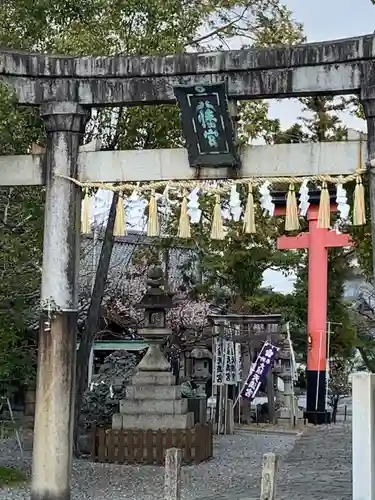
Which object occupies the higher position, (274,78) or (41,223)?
(274,78)

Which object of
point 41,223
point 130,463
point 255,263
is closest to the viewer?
point 41,223

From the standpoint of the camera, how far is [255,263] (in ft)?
80.5

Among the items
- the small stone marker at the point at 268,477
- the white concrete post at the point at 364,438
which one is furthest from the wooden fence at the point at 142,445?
the small stone marker at the point at 268,477

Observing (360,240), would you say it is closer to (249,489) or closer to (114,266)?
(249,489)

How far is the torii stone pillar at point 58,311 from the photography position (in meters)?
9.16

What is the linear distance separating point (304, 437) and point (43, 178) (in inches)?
466

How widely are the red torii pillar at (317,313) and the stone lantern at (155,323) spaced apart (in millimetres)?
8019

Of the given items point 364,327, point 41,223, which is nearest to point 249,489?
point 41,223

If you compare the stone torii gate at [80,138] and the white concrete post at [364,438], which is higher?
the stone torii gate at [80,138]

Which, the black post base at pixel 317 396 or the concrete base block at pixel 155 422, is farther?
the black post base at pixel 317 396

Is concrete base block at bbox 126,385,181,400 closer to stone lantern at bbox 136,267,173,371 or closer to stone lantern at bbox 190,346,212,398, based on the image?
stone lantern at bbox 136,267,173,371

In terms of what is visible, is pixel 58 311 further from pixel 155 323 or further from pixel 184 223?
pixel 155 323

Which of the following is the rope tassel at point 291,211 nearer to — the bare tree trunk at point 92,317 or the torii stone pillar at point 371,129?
the torii stone pillar at point 371,129

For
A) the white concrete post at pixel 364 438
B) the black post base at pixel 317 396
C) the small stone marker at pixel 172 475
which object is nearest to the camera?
the small stone marker at pixel 172 475
